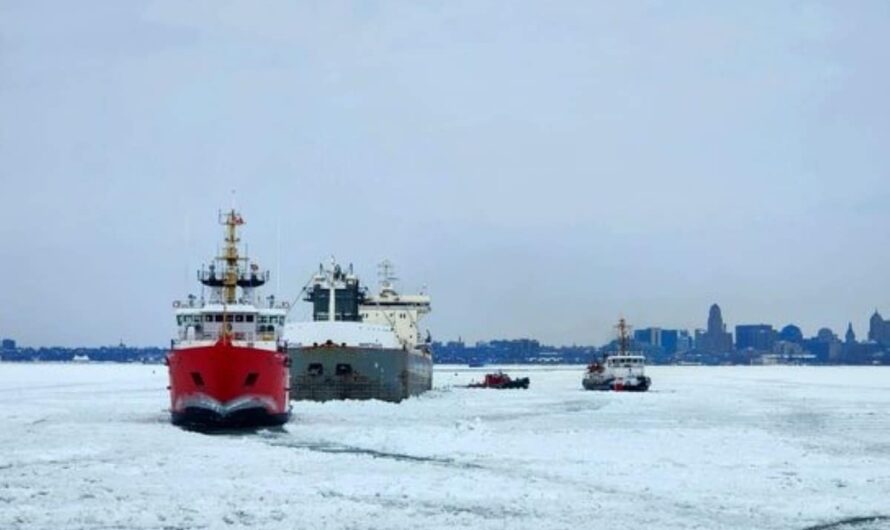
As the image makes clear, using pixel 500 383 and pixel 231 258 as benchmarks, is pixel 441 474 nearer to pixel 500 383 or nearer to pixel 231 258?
pixel 231 258

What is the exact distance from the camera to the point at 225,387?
1671 inches

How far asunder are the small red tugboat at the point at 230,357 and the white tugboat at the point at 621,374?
5636 cm

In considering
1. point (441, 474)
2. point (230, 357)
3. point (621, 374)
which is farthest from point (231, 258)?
point (621, 374)

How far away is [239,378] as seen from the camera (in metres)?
42.6

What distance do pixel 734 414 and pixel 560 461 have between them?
101 ft

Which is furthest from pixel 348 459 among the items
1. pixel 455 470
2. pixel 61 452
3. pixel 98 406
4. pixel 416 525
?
pixel 98 406

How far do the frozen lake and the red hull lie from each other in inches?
47.3

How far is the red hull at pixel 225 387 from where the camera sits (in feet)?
139

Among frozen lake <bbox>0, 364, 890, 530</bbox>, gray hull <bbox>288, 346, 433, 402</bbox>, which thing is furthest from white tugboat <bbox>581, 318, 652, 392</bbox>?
frozen lake <bbox>0, 364, 890, 530</bbox>

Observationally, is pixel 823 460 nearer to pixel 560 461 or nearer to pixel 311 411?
pixel 560 461

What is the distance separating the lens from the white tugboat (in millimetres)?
100438

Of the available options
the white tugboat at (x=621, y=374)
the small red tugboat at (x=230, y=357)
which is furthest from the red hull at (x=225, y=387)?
the white tugboat at (x=621, y=374)

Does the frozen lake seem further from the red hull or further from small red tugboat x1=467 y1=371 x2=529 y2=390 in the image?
small red tugboat x1=467 y1=371 x2=529 y2=390

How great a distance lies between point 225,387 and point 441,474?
16.8m
